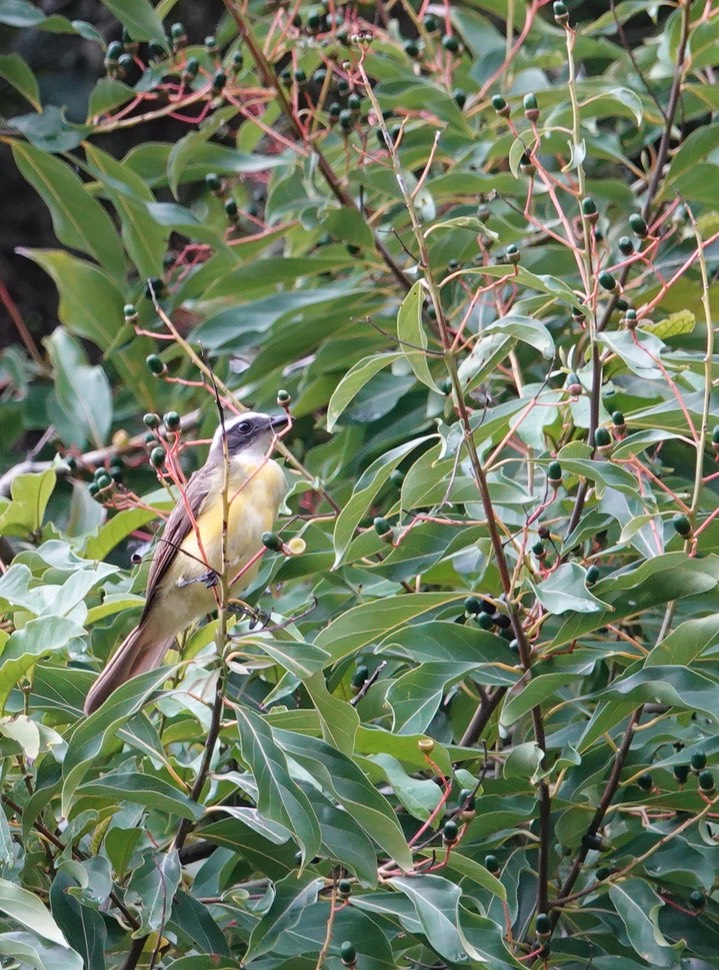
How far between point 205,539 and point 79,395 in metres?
1.28

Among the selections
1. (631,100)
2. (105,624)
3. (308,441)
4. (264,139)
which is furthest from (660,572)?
(264,139)

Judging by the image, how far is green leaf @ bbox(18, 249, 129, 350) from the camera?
15.4 ft

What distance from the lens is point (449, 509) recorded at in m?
3.25

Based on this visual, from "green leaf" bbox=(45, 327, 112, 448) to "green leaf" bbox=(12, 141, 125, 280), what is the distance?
35 cm

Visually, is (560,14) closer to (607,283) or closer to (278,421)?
(607,283)

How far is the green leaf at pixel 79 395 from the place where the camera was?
15.5 ft

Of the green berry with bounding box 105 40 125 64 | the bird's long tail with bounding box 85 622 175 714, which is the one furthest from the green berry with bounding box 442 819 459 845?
the green berry with bounding box 105 40 125 64

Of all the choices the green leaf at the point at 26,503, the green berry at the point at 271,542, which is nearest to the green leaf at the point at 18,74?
the green leaf at the point at 26,503

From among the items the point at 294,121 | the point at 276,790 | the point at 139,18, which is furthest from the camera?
the point at 139,18

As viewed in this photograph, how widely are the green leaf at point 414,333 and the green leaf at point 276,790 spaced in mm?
733

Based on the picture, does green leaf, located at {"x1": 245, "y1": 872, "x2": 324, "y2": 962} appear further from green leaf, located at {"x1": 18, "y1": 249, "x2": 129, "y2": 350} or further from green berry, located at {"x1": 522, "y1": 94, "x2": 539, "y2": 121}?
green leaf, located at {"x1": 18, "y1": 249, "x2": 129, "y2": 350}

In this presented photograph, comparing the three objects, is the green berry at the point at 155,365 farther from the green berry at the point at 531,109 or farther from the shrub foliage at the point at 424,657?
the green berry at the point at 531,109

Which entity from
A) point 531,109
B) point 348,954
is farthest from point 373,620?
point 531,109

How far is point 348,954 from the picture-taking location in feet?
7.90
